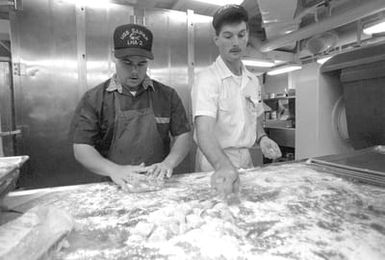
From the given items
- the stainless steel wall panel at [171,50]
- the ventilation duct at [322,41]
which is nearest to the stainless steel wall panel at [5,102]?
the stainless steel wall panel at [171,50]

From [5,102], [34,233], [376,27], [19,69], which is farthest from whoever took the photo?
[376,27]

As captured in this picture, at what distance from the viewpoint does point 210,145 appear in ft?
3.46

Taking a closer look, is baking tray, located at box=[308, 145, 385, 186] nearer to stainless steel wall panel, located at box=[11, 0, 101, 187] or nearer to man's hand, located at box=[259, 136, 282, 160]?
man's hand, located at box=[259, 136, 282, 160]

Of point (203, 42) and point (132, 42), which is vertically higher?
point (203, 42)

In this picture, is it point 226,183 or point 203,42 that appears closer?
point 226,183

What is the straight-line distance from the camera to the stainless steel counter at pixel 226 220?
53 cm

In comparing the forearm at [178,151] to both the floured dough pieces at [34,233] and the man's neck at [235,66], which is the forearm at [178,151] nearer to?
the man's neck at [235,66]

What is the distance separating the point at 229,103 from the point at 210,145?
0.35m

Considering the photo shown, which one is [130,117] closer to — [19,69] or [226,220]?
[226,220]

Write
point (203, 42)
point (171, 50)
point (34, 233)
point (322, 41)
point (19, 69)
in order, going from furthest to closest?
point (322, 41) → point (203, 42) → point (171, 50) → point (19, 69) → point (34, 233)

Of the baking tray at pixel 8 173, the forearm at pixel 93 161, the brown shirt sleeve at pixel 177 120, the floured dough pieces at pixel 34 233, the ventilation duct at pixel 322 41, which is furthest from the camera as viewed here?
the ventilation duct at pixel 322 41

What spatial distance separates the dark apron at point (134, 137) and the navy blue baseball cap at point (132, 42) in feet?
0.74

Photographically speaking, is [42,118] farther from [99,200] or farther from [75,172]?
[99,200]

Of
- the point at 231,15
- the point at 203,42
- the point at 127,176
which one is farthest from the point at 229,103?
the point at 203,42
